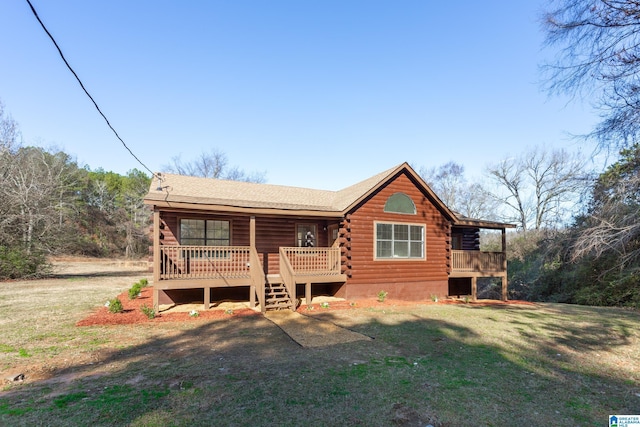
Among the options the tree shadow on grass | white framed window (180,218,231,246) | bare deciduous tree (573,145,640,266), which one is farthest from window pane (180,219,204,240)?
bare deciduous tree (573,145,640,266)

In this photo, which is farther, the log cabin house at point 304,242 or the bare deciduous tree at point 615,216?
the bare deciduous tree at point 615,216

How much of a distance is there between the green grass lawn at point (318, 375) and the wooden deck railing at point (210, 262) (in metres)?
2.48

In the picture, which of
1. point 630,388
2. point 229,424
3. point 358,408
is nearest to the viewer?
point 229,424

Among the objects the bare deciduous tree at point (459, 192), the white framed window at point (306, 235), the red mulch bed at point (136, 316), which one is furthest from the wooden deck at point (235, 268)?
the bare deciduous tree at point (459, 192)

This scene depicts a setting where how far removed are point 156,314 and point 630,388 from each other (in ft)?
34.9

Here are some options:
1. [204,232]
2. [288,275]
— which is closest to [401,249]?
[288,275]

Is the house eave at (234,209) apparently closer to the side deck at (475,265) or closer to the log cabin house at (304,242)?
the log cabin house at (304,242)

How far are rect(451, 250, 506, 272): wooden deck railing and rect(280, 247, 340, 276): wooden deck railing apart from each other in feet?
20.2

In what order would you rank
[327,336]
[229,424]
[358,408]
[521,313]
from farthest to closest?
[521,313] < [327,336] < [358,408] < [229,424]

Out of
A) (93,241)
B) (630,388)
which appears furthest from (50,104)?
(93,241)

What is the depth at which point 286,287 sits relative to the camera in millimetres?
11461

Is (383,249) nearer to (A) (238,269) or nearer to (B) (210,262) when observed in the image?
(A) (238,269)

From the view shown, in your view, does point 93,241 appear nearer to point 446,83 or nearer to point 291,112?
point 291,112

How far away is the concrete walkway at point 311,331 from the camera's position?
712cm
